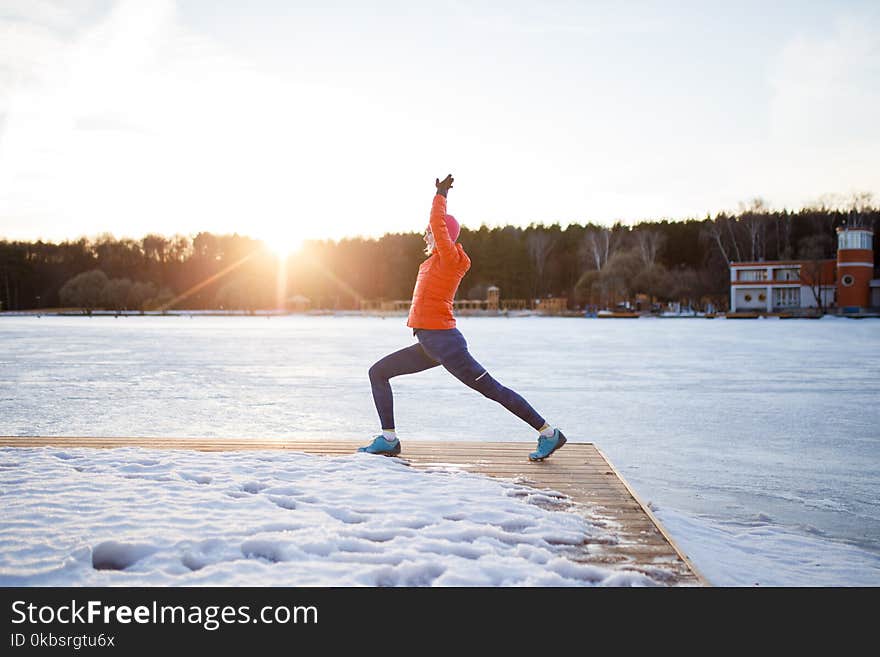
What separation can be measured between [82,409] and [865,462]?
774cm

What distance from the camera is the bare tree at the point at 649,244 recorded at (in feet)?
215

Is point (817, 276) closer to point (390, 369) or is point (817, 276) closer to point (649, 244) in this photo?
point (649, 244)

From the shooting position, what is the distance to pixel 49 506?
298cm

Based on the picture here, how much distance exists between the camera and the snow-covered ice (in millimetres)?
2342

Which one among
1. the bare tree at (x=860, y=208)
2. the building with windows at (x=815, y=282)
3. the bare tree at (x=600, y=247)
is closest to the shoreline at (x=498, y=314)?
the building with windows at (x=815, y=282)

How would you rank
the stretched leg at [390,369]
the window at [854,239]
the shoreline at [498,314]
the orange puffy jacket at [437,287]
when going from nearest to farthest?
the orange puffy jacket at [437,287]
the stretched leg at [390,369]
the shoreline at [498,314]
the window at [854,239]

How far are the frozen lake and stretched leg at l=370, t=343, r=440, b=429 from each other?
3.22 ft

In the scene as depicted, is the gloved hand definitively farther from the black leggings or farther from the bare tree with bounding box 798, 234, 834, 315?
the bare tree with bounding box 798, 234, 834, 315

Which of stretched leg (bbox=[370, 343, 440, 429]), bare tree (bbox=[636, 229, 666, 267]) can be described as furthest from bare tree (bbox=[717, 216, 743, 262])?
stretched leg (bbox=[370, 343, 440, 429])

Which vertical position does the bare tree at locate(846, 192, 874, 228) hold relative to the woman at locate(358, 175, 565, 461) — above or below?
above

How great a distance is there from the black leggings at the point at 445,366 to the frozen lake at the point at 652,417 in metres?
0.67

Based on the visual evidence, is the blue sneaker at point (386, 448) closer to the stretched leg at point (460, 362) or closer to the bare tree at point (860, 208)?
the stretched leg at point (460, 362)
